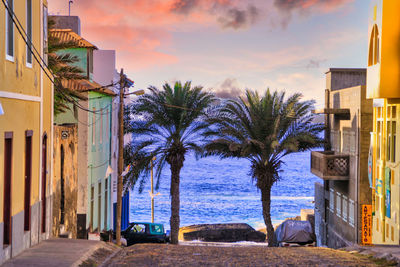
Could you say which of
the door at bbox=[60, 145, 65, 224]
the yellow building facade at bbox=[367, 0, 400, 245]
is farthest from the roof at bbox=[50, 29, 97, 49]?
the yellow building facade at bbox=[367, 0, 400, 245]

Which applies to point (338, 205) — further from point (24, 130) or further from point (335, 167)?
point (24, 130)

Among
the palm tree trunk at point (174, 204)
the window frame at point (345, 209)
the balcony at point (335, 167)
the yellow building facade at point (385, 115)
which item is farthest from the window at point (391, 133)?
the palm tree trunk at point (174, 204)

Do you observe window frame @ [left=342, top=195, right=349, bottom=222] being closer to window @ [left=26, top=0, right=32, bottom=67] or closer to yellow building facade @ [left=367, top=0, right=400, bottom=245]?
yellow building facade @ [left=367, top=0, right=400, bottom=245]

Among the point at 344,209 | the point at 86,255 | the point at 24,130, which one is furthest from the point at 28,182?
the point at 344,209

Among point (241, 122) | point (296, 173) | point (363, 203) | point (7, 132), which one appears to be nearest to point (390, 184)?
point (363, 203)

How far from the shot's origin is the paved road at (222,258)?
1511 centimetres

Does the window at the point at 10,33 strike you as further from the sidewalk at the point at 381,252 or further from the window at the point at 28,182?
the sidewalk at the point at 381,252

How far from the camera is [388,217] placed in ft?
76.5

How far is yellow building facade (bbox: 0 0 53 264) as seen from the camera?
13.3 meters

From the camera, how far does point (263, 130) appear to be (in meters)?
32.1

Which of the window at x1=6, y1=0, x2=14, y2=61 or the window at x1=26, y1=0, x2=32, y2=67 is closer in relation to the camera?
the window at x1=6, y1=0, x2=14, y2=61

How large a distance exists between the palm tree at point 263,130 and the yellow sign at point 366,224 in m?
5.80

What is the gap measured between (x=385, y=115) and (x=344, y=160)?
6701 mm

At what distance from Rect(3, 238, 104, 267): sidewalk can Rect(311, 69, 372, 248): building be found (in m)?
13.8
